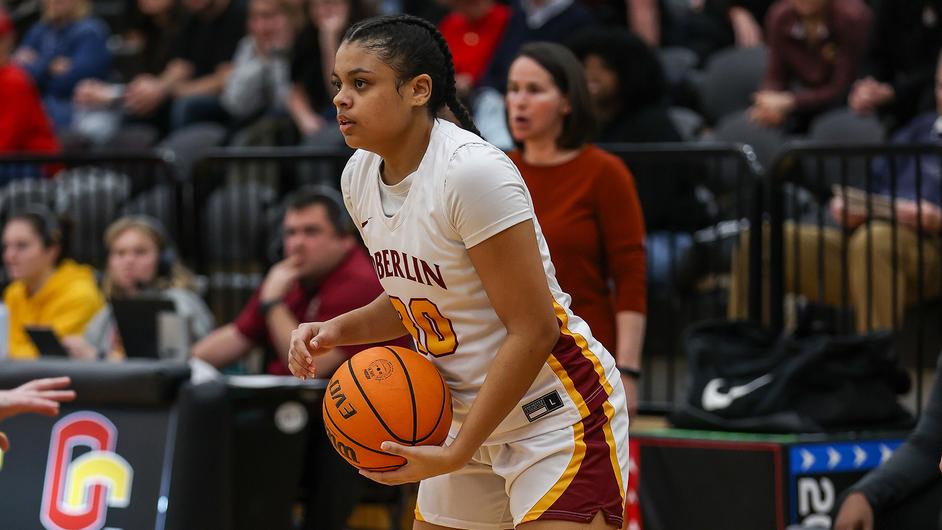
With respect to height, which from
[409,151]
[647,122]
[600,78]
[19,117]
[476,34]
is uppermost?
[476,34]

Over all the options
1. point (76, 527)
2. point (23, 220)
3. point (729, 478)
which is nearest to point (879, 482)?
point (729, 478)

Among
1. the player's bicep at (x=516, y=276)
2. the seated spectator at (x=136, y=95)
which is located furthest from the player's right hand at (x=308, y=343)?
the seated spectator at (x=136, y=95)

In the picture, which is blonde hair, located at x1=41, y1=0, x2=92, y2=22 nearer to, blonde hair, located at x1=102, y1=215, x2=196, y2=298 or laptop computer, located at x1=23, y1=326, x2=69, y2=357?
blonde hair, located at x1=102, y1=215, x2=196, y2=298

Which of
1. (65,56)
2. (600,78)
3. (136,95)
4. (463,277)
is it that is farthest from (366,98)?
(65,56)

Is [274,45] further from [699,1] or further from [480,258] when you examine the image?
[480,258]

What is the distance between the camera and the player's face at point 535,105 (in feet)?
14.7

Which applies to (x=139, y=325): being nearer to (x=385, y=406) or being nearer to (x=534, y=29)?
(x=534, y=29)

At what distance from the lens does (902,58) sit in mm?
7688

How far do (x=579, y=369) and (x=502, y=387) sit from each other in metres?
0.28

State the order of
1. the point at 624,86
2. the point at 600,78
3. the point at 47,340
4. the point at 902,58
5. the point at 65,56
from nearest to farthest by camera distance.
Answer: the point at 47,340
the point at 600,78
the point at 624,86
the point at 902,58
the point at 65,56

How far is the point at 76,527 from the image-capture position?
5008 mm

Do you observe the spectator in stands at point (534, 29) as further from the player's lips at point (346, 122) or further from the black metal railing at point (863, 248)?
the player's lips at point (346, 122)

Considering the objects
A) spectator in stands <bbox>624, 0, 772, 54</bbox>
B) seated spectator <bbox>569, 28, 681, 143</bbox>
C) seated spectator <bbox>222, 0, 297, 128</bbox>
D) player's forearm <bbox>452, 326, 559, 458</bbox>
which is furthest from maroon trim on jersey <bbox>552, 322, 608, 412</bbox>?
seated spectator <bbox>222, 0, 297, 128</bbox>

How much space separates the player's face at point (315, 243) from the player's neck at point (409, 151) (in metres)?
3.10
